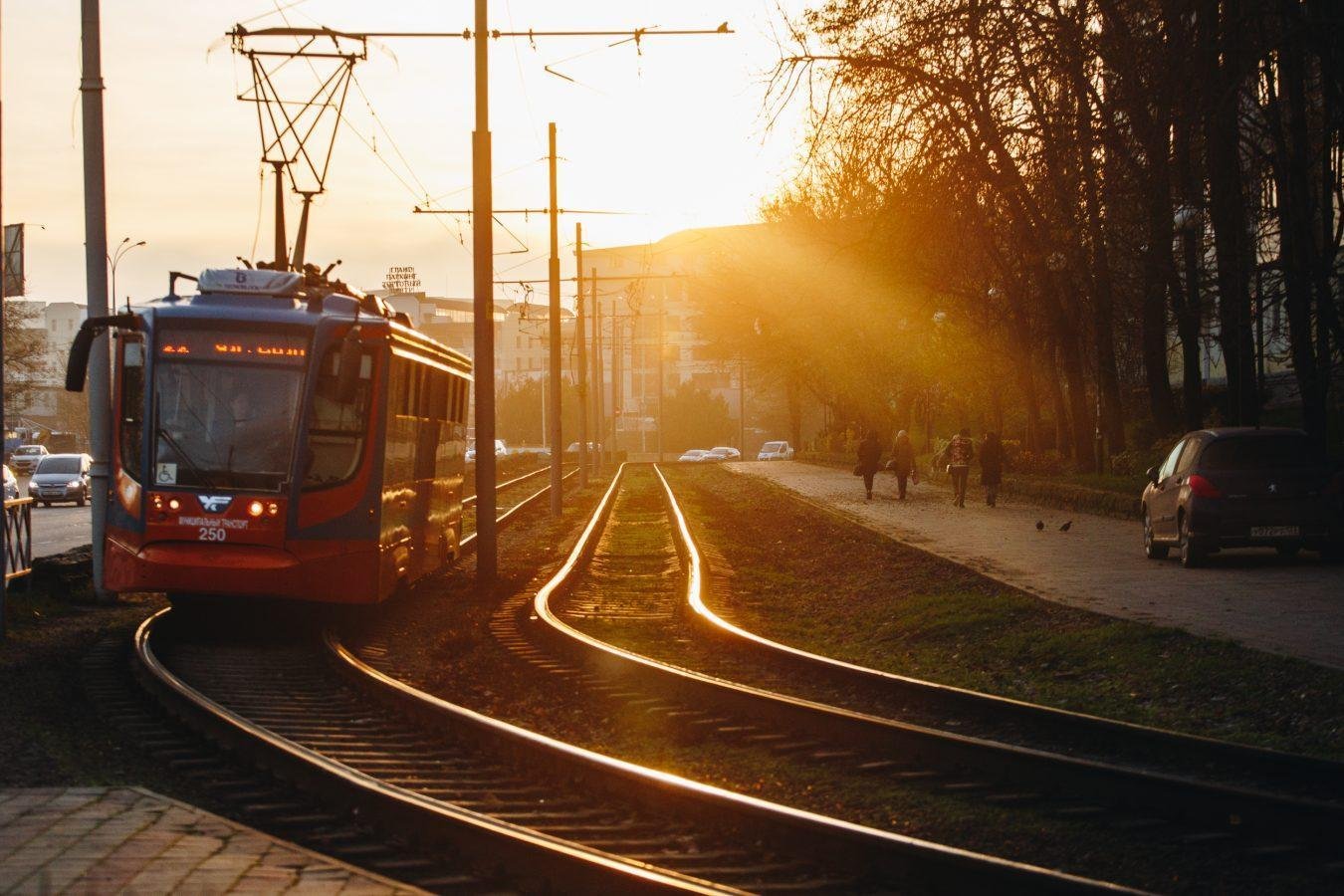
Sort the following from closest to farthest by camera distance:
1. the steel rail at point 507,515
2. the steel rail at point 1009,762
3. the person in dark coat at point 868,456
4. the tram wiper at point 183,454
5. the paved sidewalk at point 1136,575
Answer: the steel rail at point 1009,762 < the tram wiper at point 183,454 < the paved sidewalk at point 1136,575 < the steel rail at point 507,515 < the person in dark coat at point 868,456

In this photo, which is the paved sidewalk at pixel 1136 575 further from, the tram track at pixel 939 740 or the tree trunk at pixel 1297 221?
the tram track at pixel 939 740

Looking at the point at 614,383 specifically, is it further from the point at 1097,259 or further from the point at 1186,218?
the point at 1186,218

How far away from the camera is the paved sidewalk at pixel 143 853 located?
598 centimetres

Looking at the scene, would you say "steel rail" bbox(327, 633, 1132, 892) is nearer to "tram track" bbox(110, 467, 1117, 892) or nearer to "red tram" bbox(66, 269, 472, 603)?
"tram track" bbox(110, 467, 1117, 892)

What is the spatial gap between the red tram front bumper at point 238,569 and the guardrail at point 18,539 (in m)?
2.91

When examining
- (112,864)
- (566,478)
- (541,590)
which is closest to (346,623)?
(541,590)

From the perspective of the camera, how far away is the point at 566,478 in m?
61.6

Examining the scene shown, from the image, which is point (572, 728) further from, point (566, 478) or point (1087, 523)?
point (566, 478)

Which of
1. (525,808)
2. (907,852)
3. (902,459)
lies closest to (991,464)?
(902,459)

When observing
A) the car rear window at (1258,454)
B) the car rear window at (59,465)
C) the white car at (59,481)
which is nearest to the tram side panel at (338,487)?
the car rear window at (1258,454)

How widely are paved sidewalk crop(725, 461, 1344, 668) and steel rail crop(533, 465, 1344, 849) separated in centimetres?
427

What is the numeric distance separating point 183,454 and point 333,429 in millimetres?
1295

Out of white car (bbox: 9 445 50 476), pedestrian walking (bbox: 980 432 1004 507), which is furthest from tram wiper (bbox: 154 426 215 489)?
white car (bbox: 9 445 50 476)

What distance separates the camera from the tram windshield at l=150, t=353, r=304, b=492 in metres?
13.9
